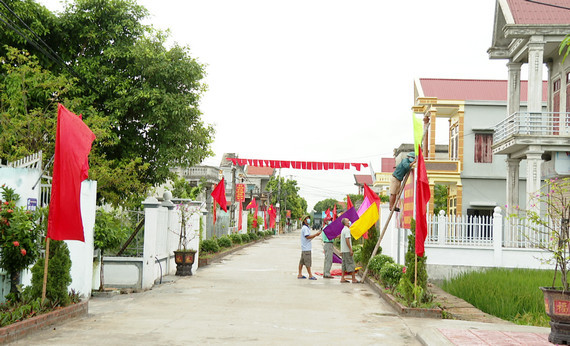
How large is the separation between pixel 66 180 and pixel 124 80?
41.3 feet

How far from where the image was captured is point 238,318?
10.5 meters

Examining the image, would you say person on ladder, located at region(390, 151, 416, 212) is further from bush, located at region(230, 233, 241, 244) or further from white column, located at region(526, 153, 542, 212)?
bush, located at region(230, 233, 241, 244)

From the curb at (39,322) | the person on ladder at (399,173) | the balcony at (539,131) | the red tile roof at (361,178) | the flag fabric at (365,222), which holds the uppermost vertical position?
the red tile roof at (361,178)

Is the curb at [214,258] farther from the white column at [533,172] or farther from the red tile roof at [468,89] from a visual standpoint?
the red tile roof at [468,89]

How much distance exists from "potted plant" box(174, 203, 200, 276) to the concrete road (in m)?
1.54

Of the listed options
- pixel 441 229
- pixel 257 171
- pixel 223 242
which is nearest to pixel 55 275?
pixel 441 229

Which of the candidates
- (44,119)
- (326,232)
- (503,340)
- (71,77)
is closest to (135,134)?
(71,77)

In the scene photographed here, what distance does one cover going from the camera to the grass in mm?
11359

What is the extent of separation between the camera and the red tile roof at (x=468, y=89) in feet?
101

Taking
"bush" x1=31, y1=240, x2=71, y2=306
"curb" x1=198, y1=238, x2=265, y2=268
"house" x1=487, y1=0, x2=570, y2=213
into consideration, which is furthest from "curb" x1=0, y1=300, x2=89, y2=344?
"house" x1=487, y1=0, x2=570, y2=213

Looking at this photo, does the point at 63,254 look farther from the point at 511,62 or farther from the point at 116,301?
the point at 511,62

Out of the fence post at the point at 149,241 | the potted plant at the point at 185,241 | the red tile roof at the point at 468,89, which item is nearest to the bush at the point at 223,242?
the potted plant at the point at 185,241

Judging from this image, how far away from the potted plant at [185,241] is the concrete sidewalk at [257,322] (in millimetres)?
2608

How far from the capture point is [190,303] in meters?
12.4
